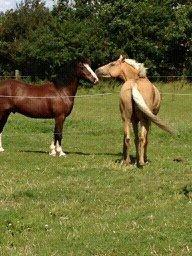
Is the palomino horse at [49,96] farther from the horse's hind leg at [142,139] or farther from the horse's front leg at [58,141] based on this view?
the horse's hind leg at [142,139]

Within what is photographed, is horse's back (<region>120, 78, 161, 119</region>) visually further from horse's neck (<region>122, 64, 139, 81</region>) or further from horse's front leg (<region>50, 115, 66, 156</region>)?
horse's front leg (<region>50, 115, 66, 156</region>)

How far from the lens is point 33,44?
3647 centimetres

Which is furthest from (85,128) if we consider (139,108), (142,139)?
(139,108)

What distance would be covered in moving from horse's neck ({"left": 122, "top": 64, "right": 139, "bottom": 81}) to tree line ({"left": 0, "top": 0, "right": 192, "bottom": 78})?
2252 cm

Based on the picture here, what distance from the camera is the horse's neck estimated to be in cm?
1138

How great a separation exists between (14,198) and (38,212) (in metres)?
0.86

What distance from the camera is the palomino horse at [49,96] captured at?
12.7m

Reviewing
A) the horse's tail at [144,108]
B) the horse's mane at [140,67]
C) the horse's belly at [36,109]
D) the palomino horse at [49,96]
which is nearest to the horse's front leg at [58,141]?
the palomino horse at [49,96]

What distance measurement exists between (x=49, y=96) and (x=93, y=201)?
541 centimetres

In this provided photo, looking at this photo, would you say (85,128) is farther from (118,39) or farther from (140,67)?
(118,39)

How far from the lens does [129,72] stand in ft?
37.5

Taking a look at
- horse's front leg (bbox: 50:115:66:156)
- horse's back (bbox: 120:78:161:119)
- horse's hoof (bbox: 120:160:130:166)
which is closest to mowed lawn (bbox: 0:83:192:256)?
horse's hoof (bbox: 120:160:130:166)

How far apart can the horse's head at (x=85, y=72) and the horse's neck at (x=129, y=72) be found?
1392mm

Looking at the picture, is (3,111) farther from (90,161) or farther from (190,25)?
(190,25)
